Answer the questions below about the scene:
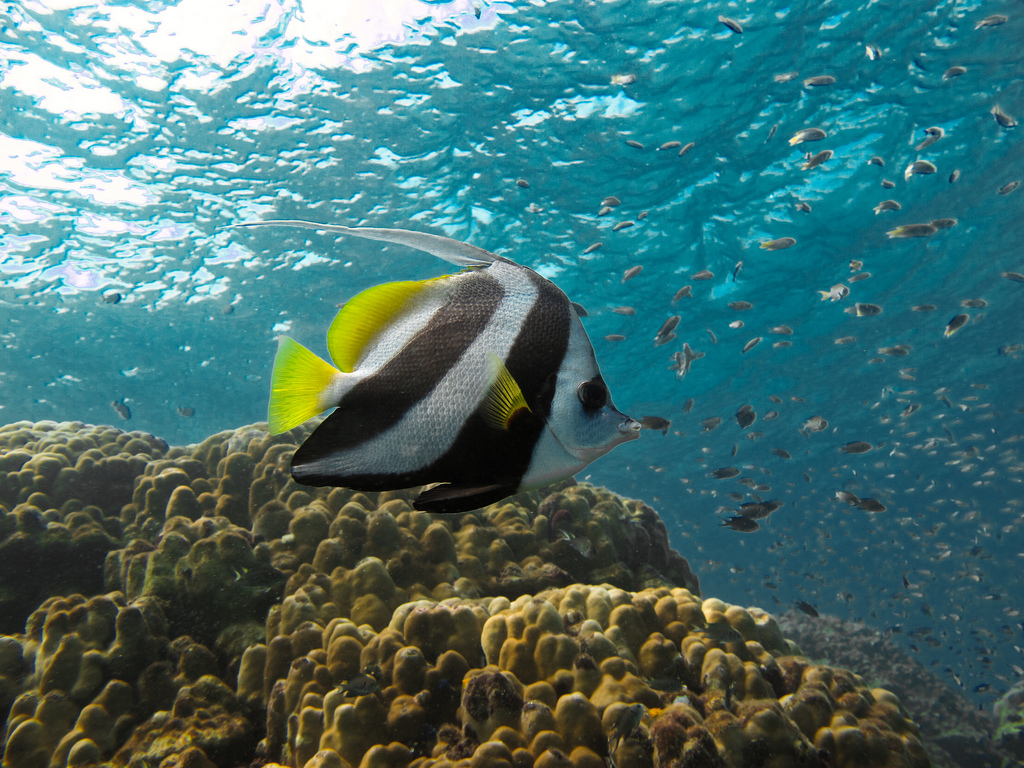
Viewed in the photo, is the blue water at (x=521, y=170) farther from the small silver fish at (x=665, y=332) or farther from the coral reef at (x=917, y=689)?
the small silver fish at (x=665, y=332)

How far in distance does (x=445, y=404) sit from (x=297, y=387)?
0.23 m

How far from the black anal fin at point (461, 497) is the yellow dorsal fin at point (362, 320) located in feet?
0.89

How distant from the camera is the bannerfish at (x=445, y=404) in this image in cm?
80

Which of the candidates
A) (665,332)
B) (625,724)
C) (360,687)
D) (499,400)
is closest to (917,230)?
(665,332)

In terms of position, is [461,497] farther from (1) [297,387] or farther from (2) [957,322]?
(2) [957,322]

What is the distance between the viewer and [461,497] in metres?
0.80

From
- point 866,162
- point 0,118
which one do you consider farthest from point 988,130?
point 0,118

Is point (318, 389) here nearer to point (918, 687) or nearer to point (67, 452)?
point (67, 452)

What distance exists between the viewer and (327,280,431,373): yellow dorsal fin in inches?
34.3

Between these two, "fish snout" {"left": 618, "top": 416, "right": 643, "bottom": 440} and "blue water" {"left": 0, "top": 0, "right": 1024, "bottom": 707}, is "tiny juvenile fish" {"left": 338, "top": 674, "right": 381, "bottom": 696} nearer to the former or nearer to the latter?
"fish snout" {"left": 618, "top": 416, "right": 643, "bottom": 440}

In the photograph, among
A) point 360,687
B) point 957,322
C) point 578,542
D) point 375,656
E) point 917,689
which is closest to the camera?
point 360,687

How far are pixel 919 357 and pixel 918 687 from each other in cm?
1936

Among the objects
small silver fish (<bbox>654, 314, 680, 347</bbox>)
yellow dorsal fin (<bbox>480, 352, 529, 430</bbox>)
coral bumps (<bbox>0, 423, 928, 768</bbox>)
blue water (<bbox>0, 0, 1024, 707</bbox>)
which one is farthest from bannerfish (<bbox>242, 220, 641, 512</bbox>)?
small silver fish (<bbox>654, 314, 680, 347</bbox>)

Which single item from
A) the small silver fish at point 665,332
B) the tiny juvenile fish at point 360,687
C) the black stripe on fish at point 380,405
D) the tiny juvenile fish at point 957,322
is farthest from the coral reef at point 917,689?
the black stripe on fish at point 380,405
